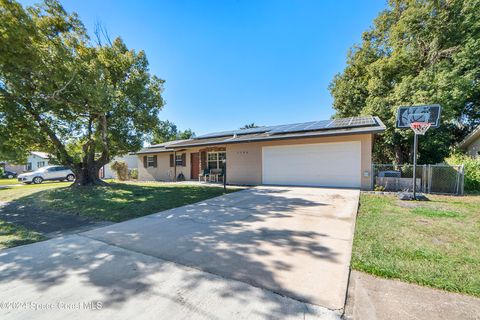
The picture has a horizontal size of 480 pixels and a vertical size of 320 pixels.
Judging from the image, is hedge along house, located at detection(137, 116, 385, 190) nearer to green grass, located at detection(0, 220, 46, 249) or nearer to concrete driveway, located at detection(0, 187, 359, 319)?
concrete driveway, located at detection(0, 187, 359, 319)

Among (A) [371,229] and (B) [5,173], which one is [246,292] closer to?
(A) [371,229]

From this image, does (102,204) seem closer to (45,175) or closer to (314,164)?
(314,164)

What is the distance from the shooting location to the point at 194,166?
53.6 feet

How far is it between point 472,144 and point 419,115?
34.2 ft

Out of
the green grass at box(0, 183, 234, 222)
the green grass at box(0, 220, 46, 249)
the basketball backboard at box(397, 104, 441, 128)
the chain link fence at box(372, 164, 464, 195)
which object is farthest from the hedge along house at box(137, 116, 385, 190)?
the green grass at box(0, 220, 46, 249)

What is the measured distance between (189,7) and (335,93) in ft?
49.0

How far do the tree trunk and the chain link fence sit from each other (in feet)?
47.2

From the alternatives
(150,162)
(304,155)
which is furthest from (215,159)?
(150,162)

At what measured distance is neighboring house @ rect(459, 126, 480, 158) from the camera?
12455 millimetres

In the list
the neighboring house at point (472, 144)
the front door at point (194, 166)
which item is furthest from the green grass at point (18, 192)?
the neighboring house at point (472, 144)

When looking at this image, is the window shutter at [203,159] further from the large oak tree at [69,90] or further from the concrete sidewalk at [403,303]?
the concrete sidewalk at [403,303]

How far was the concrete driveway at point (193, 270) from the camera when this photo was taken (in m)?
2.09

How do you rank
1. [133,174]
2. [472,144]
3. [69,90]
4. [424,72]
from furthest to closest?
[133,174]
[472,144]
[424,72]
[69,90]

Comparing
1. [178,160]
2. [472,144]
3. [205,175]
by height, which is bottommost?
[205,175]
